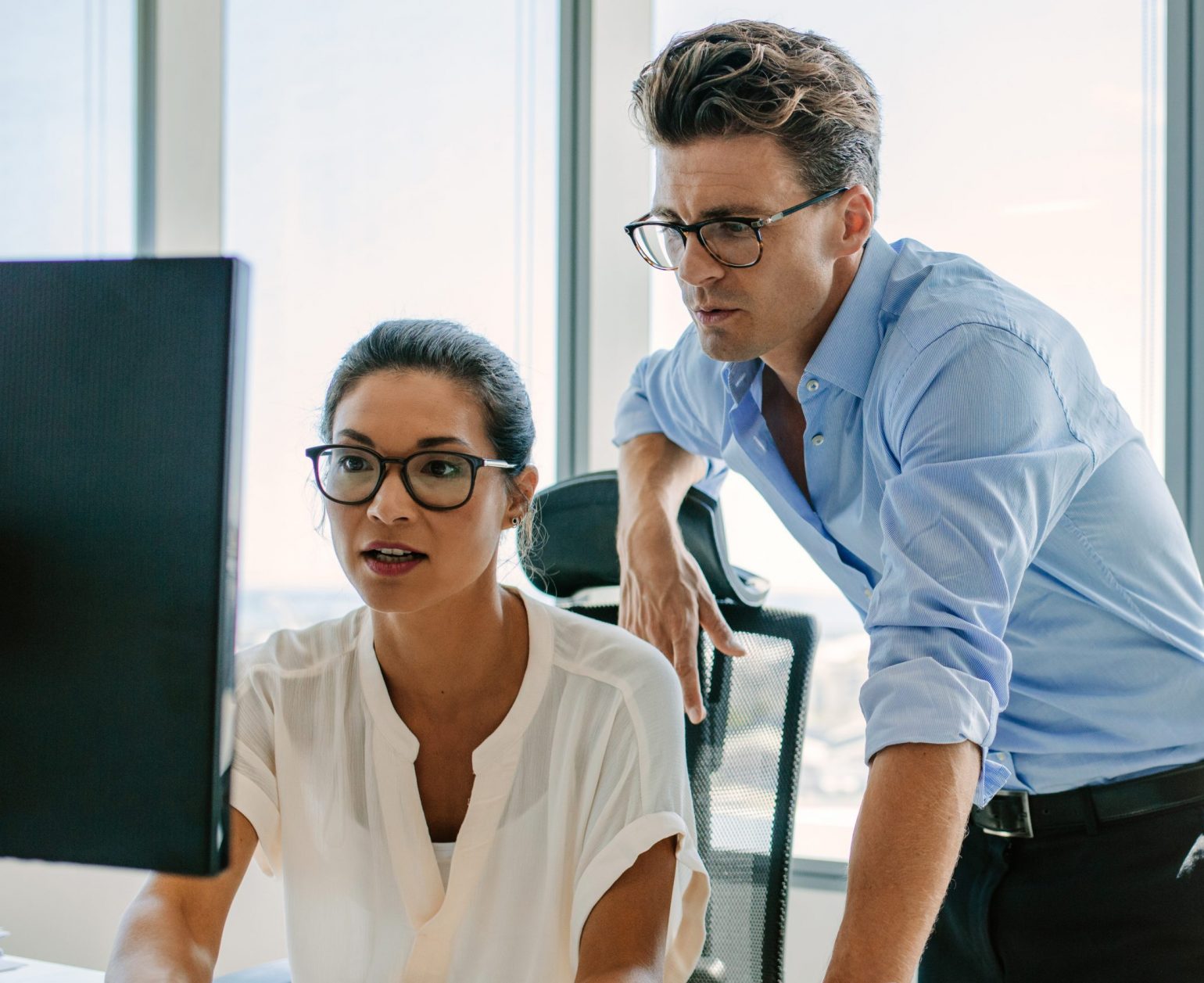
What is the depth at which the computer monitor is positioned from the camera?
1.61ft

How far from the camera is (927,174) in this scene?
252 centimetres

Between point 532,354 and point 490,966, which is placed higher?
point 532,354

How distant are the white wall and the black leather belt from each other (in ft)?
4.17

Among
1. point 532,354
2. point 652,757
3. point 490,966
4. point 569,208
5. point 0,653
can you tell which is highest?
point 569,208

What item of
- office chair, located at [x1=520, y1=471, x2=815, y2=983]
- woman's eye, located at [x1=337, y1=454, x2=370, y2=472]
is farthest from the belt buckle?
woman's eye, located at [x1=337, y1=454, x2=370, y2=472]

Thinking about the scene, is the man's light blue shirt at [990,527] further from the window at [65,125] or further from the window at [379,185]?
the window at [65,125]

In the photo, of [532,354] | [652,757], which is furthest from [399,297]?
[652,757]

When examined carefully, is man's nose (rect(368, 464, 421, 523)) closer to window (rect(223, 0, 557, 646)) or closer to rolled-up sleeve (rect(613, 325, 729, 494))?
rolled-up sleeve (rect(613, 325, 729, 494))

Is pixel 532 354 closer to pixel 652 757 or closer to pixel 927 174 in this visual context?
pixel 927 174

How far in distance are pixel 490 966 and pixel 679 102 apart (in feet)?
3.44

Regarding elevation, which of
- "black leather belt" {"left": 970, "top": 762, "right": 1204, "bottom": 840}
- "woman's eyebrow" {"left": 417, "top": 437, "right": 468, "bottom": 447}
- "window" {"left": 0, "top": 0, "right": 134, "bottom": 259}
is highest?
"window" {"left": 0, "top": 0, "right": 134, "bottom": 259}

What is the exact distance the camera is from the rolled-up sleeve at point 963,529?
94 cm

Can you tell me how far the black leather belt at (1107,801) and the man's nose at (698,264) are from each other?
0.73m

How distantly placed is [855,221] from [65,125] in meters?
2.33
